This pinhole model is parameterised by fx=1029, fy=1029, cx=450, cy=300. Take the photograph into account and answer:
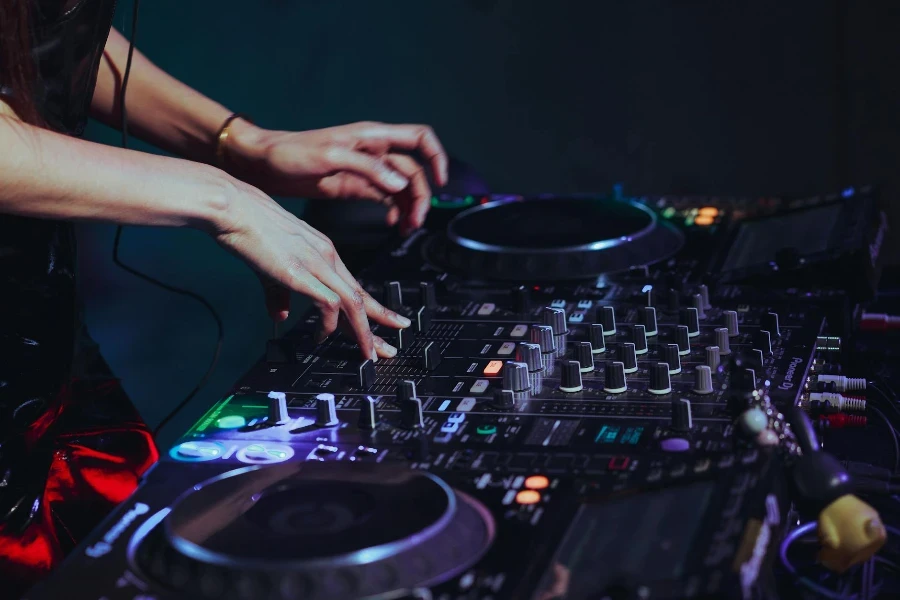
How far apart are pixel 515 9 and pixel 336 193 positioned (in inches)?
71.1

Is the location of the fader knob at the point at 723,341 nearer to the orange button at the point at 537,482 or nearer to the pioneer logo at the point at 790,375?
the pioneer logo at the point at 790,375

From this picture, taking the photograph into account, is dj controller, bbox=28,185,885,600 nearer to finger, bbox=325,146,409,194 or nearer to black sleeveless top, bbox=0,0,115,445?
finger, bbox=325,146,409,194

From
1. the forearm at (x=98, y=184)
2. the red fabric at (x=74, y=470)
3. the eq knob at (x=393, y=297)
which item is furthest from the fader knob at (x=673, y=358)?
the red fabric at (x=74, y=470)

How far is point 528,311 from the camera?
1.54 metres

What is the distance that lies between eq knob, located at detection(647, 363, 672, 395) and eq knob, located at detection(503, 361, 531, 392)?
150mm

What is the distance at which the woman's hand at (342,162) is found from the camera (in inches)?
65.6

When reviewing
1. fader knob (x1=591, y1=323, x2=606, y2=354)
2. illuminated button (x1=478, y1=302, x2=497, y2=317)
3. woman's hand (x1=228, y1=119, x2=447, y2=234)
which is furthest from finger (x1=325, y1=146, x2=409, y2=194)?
fader knob (x1=591, y1=323, x2=606, y2=354)

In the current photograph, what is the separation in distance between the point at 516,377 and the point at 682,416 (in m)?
0.22

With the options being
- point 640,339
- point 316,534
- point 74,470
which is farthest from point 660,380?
point 74,470

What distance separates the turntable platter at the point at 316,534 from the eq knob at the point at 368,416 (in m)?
0.13

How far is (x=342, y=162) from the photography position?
1.67 m

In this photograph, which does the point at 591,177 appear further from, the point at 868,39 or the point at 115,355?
the point at 115,355

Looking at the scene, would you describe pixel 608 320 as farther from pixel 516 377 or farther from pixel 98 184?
pixel 98 184

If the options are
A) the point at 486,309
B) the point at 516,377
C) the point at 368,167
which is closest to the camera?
the point at 516,377
